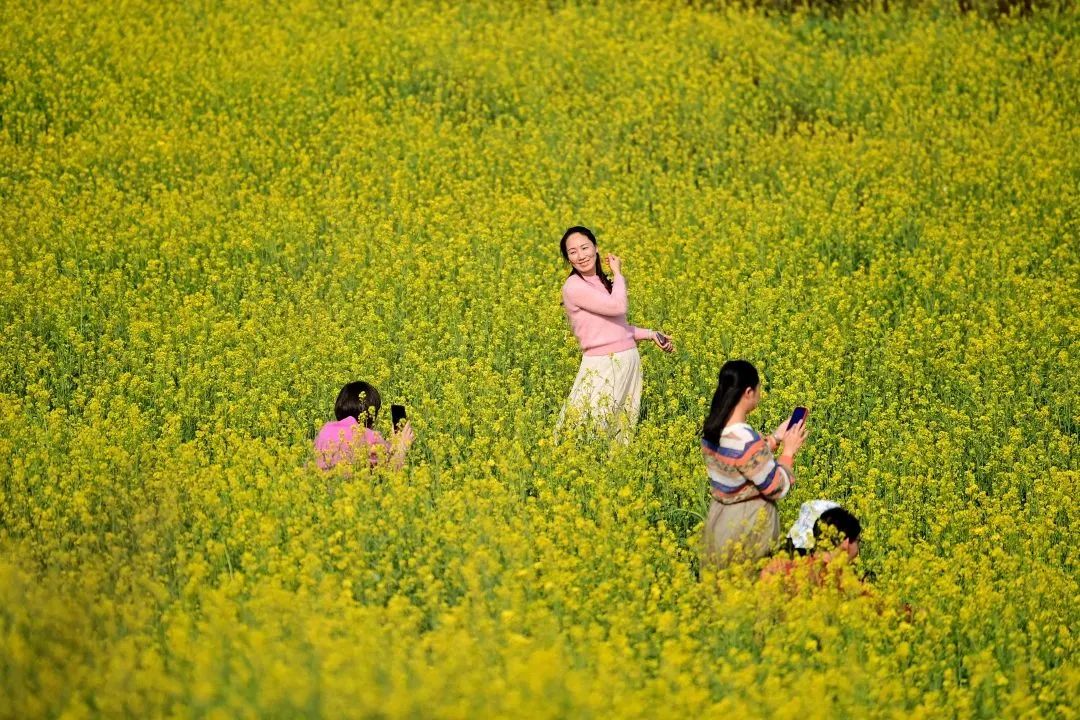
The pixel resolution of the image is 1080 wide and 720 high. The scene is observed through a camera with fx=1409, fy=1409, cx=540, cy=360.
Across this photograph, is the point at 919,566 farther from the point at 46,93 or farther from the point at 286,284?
the point at 46,93

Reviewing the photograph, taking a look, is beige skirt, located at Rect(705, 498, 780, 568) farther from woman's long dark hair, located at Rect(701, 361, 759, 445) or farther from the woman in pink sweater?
the woman in pink sweater

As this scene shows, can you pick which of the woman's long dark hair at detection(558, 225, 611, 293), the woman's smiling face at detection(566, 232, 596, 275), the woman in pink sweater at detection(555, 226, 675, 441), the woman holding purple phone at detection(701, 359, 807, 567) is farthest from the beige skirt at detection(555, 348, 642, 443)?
the woman holding purple phone at detection(701, 359, 807, 567)

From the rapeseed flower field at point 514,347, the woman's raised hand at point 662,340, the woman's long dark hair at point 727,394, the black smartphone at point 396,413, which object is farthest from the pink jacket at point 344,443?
the woman's long dark hair at point 727,394

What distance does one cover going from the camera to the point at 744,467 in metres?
6.04

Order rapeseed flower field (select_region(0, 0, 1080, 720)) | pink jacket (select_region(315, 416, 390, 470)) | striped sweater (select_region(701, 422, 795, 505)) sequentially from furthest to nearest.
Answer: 1. pink jacket (select_region(315, 416, 390, 470))
2. striped sweater (select_region(701, 422, 795, 505))
3. rapeseed flower field (select_region(0, 0, 1080, 720))

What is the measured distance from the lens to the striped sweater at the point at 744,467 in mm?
6031

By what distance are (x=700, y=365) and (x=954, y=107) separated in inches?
291

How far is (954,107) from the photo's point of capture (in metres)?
15.5

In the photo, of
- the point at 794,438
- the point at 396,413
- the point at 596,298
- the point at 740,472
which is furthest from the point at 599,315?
Result: the point at 740,472

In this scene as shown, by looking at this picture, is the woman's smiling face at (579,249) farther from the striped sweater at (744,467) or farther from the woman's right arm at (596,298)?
the striped sweater at (744,467)

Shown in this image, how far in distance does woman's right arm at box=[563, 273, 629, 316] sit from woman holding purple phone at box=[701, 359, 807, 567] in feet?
6.12

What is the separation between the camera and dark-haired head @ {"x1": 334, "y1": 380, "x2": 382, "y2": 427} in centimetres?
732

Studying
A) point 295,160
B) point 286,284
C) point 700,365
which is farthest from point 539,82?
point 700,365

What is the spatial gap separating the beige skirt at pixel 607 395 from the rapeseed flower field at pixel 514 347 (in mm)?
236
